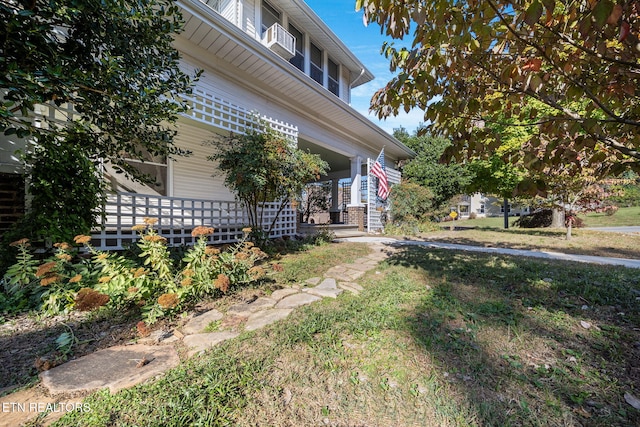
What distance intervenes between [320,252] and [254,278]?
8.05ft

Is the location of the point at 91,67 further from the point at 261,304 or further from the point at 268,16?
the point at 268,16

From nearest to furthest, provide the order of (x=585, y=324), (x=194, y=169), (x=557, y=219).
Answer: (x=585, y=324), (x=194, y=169), (x=557, y=219)

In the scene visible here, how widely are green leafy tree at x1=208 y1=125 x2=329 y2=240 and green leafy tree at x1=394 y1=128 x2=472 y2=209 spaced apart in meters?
9.32

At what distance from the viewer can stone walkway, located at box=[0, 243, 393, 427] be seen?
1285 mm

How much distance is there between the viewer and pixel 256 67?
5703 mm

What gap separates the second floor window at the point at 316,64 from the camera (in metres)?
8.55

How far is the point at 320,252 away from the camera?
530 cm

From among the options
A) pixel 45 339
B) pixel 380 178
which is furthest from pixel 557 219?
pixel 45 339

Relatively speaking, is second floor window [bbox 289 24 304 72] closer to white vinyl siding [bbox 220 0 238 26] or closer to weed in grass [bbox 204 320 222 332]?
white vinyl siding [bbox 220 0 238 26]

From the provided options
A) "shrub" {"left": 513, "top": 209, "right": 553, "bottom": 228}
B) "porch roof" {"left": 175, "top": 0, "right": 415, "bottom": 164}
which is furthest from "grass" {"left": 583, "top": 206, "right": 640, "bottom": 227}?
"porch roof" {"left": 175, "top": 0, "right": 415, "bottom": 164}

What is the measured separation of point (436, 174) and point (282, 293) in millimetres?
12002

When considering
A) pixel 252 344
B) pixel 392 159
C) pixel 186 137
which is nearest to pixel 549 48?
pixel 252 344

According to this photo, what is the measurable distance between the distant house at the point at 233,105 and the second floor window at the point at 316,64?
0.11 feet

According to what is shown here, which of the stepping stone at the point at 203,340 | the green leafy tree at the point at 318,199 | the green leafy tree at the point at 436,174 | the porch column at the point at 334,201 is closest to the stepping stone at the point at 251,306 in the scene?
the stepping stone at the point at 203,340
